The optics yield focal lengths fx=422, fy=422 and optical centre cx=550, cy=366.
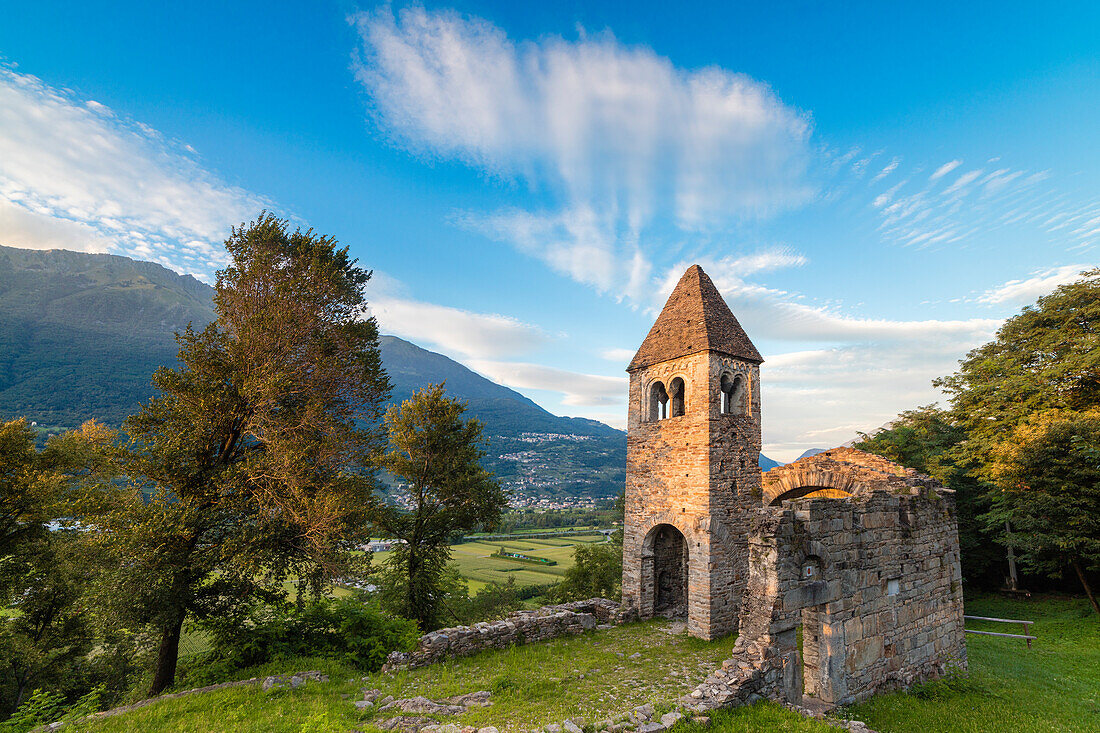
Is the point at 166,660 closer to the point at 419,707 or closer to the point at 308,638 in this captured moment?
the point at 308,638

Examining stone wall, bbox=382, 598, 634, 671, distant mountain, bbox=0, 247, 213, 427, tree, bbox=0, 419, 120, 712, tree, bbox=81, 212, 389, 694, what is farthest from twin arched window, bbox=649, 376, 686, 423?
distant mountain, bbox=0, 247, 213, 427

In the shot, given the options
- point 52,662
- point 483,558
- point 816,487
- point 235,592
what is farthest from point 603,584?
point 483,558

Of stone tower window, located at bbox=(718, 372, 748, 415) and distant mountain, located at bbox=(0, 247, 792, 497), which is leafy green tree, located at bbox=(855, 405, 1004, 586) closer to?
stone tower window, located at bbox=(718, 372, 748, 415)

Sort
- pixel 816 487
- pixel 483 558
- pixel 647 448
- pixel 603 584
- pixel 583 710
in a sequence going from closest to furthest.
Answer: pixel 583 710 < pixel 816 487 < pixel 647 448 < pixel 603 584 < pixel 483 558

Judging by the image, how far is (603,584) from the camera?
31.8 m

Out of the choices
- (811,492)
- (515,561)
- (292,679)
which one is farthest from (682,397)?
(515,561)

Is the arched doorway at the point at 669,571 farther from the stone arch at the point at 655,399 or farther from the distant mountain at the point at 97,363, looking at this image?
the distant mountain at the point at 97,363

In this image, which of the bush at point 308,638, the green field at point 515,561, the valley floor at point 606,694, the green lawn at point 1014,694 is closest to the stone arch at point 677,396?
the valley floor at point 606,694

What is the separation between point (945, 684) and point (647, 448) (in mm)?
9388

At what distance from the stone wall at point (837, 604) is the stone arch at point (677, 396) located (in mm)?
7504

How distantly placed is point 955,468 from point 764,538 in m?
22.1

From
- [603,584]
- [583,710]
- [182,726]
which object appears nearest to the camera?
[182,726]

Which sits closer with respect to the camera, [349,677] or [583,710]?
[583,710]

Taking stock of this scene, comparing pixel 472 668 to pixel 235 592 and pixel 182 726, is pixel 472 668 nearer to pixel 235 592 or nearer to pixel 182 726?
A: pixel 182 726
